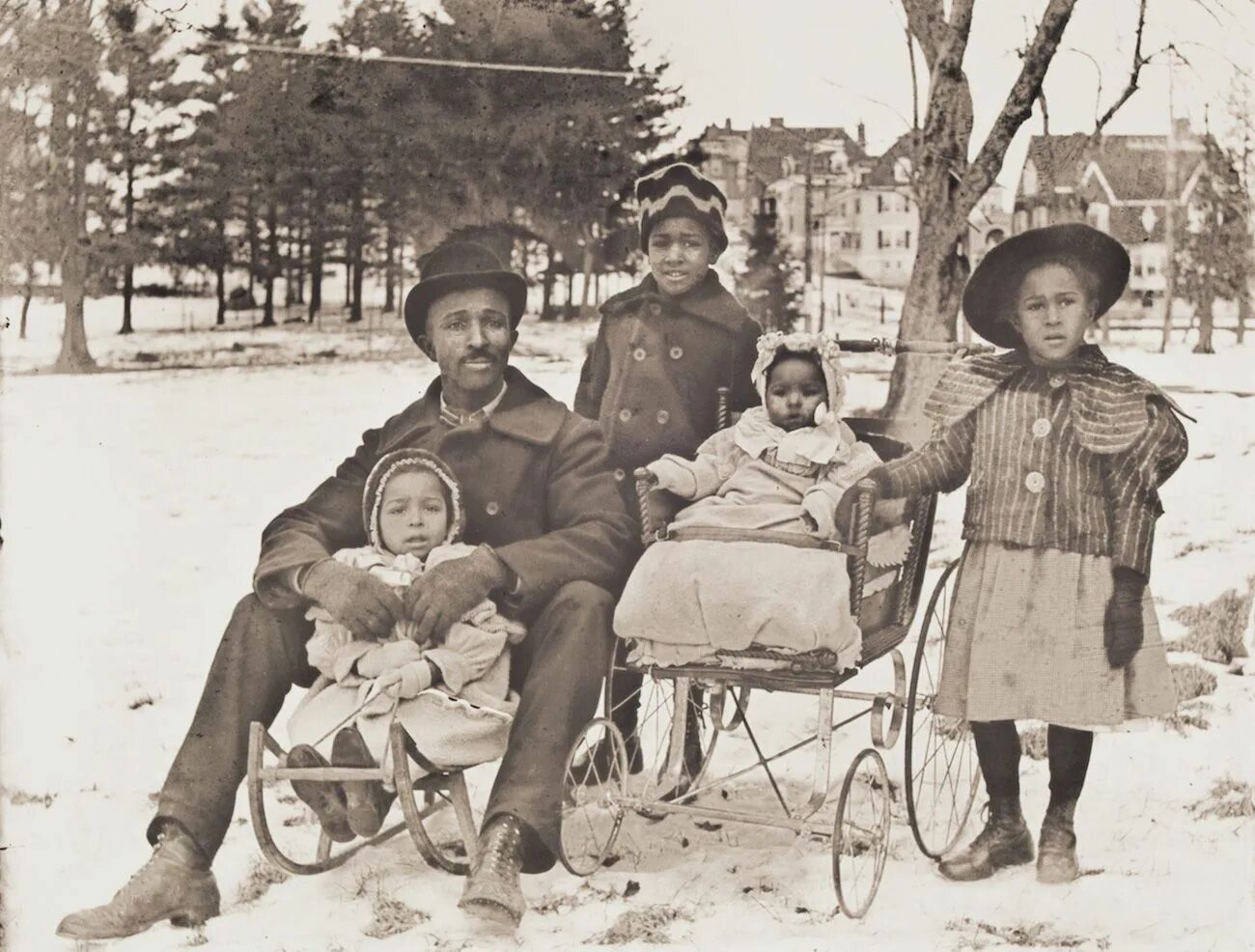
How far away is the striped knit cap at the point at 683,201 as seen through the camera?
4.76m

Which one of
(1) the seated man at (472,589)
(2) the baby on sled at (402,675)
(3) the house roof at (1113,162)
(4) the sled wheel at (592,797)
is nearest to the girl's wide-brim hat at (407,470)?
(2) the baby on sled at (402,675)

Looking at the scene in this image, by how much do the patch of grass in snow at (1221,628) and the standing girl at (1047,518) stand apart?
24.2 inches

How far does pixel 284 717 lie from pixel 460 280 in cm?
154

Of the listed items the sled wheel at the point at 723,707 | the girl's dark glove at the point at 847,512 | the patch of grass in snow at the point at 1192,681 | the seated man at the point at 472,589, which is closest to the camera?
the girl's dark glove at the point at 847,512

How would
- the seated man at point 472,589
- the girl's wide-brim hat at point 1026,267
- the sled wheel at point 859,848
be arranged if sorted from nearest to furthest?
the sled wheel at point 859,848
the seated man at point 472,589
the girl's wide-brim hat at point 1026,267

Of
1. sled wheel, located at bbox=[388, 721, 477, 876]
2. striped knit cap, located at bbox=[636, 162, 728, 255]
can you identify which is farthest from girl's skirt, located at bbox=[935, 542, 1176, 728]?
sled wheel, located at bbox=[388, 721, 477, 876]

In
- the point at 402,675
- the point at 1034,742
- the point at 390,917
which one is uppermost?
the point at 402,675

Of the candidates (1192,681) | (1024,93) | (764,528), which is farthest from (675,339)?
(1192,681)

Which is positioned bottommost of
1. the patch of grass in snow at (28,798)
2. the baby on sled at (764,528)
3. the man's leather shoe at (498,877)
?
the patch of grass in snow at (28,798)

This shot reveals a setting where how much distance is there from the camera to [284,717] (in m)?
4.69

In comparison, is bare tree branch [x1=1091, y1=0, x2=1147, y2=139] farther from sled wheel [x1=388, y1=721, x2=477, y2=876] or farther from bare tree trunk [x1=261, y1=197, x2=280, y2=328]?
sled wheel [x1=388, y1=721, x2=477, y2=876]

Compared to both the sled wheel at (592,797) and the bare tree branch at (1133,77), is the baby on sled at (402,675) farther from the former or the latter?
the bare tree branch at (1133,77)

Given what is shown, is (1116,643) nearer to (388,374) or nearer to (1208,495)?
(1208,495)

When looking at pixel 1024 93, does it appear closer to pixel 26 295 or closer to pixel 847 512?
pixel 847 512
